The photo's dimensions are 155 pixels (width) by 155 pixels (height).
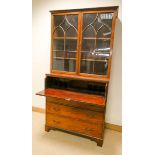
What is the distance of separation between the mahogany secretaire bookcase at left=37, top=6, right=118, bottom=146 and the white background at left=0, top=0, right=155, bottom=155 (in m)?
1.56

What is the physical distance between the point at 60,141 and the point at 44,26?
6.85 ft

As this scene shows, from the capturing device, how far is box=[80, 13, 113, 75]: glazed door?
238 centimetres

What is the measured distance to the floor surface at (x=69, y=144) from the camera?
2129mm

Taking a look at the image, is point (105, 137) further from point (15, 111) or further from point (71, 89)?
point (15, 111)

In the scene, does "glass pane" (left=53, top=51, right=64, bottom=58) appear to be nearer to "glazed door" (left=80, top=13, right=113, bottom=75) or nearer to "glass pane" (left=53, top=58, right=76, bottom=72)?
"glass pane" (left=53, top=58, right=76, bottom=72)

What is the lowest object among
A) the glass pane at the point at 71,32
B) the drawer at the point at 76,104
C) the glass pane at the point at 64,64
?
the drawer at the point at 76,104

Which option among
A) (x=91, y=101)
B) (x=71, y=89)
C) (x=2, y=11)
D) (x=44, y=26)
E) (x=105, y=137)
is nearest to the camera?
(x=2, y=11)

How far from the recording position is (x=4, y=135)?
0.50 metres

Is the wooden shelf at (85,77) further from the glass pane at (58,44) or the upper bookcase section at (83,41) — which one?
the glass pane at (58,44)

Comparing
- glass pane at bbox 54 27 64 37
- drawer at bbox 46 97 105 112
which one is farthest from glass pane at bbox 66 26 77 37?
drawer at bbox 46 97 105 112

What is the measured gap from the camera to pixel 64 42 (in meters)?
2.68

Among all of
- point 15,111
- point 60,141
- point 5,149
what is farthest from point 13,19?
point 60,141
